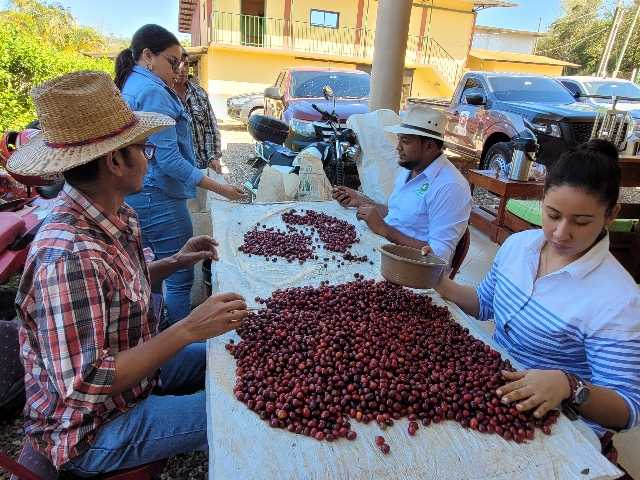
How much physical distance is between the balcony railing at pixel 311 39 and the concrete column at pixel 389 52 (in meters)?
→ 14.7

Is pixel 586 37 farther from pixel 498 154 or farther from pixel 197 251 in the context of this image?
pixel 197 251

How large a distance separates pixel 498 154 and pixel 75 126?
6.51 m

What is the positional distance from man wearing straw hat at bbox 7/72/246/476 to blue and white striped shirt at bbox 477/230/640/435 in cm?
107

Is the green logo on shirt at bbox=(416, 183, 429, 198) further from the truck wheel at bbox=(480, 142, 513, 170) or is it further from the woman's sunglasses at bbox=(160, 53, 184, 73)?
the truck wheel at bbox=(480, 142, 513, 170)

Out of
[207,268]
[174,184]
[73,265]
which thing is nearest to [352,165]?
[207,268]

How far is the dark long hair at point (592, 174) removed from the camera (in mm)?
1457

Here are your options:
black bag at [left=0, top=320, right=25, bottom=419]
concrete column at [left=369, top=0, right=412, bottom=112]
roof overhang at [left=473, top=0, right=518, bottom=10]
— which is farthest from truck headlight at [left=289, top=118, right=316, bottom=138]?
roof overhang at [left=473, top=0, right=518, bottom=10]

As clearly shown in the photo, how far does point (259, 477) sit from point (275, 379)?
0.33 meters

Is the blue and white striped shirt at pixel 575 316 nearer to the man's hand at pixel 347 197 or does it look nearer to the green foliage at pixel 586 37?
the man's hand at pixel 347 197

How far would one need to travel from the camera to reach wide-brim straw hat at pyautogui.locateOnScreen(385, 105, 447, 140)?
2.72 meters

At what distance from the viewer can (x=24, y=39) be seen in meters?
8.00

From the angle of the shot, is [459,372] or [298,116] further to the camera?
[298,116]

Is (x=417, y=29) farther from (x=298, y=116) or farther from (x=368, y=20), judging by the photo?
(x=298, y=116)

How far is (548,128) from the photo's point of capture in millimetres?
6500
